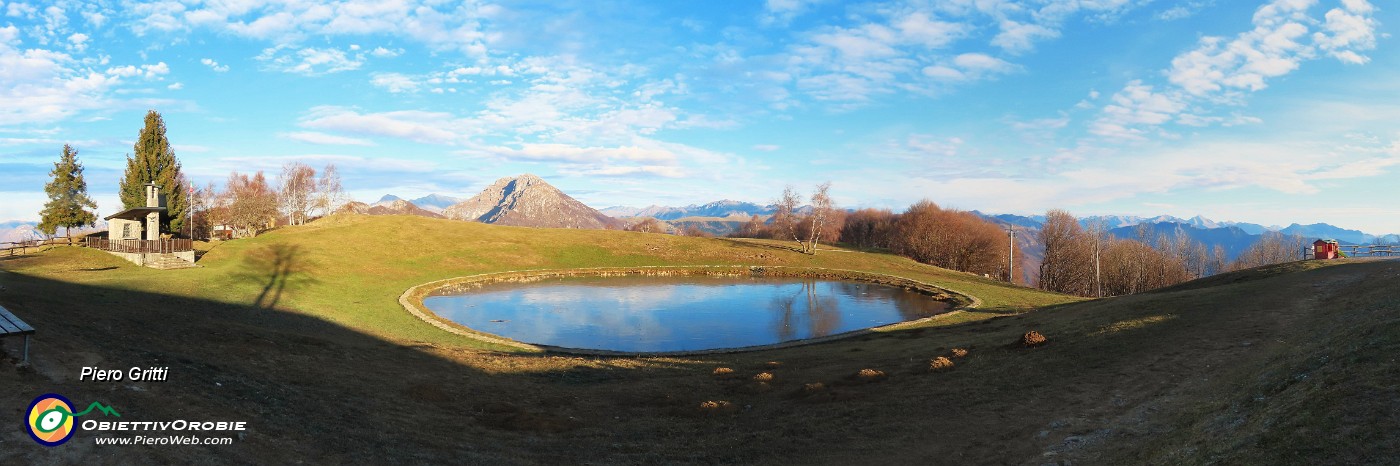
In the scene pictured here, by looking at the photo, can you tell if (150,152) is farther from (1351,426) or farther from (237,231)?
(1351,426)

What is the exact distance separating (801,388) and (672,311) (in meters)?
27.6

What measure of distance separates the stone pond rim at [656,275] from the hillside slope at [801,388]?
103 inches

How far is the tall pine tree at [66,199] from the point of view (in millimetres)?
65938

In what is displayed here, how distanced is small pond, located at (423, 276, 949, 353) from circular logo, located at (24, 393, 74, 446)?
82.1 ft

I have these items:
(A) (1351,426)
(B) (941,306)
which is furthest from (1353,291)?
(B) (941,306)

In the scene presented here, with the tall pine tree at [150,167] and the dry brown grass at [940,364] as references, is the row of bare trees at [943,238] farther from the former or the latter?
the tall pine tree at [150,167]

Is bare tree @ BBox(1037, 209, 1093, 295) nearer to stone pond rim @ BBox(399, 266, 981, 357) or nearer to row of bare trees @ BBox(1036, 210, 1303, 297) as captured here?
row of bare trees @ BBox(1036, 210, 1303, 297)

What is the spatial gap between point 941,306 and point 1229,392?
37.9 meters

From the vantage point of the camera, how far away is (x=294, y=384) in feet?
52.4

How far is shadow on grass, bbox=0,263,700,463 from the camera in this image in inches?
417

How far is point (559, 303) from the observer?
50.7 m

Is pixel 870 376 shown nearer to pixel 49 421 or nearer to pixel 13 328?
pixel 49 421

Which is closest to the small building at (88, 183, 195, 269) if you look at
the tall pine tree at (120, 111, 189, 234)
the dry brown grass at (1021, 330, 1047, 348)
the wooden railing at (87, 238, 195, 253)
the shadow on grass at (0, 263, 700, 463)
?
the wooden railing at (87, 238, 195, 253)

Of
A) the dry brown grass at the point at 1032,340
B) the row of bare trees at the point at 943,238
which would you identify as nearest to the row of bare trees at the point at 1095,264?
the row of bare trees at the point at 943,238
